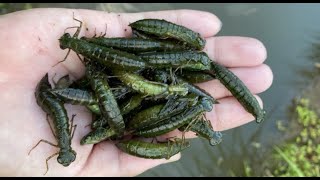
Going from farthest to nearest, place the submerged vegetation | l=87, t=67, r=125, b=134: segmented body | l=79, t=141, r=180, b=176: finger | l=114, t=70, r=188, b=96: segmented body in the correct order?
1. the submerged vegetation
2. l=79, t=141, r=180, b=176: finger
3. l=114, t=70, r=188, b=96: segmented body
4. l=87, t=67, r=125, b=134: segmented body

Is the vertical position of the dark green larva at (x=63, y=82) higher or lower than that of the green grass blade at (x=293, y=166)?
higher

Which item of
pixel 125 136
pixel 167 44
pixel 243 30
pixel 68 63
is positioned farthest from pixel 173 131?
pixel 243 30

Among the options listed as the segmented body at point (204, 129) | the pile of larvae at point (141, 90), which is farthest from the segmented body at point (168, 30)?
the segmented body at point (204, 129)

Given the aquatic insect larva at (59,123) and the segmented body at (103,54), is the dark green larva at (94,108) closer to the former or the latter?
the aquatic insect larva at (59,123)

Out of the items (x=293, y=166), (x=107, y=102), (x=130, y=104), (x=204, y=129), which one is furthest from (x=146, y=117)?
(x=293, y=166)

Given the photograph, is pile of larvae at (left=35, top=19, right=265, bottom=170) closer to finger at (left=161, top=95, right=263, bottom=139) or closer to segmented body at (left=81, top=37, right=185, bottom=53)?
segmented body at (left=81, top=37, right=185, bottom=53)

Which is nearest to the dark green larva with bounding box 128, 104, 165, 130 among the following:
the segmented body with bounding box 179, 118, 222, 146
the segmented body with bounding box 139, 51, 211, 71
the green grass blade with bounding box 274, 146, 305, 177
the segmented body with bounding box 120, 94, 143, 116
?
the segmented body with bounding box 120, 94, 143, 116

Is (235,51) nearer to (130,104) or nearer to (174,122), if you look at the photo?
(174,122)

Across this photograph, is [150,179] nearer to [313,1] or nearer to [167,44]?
[167,44]
